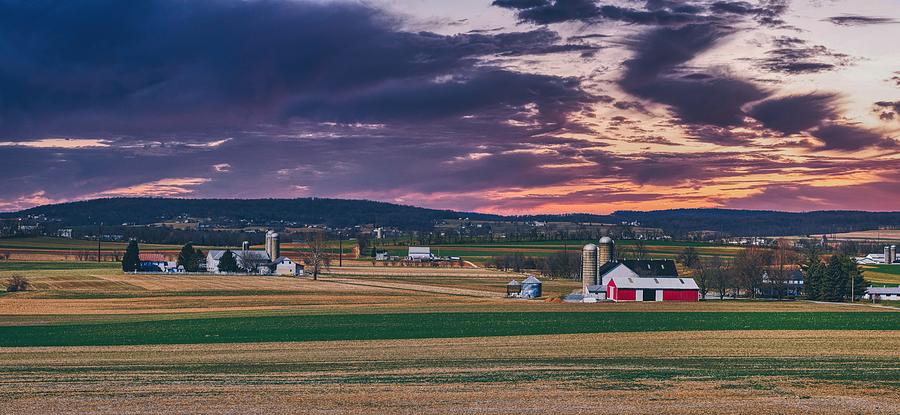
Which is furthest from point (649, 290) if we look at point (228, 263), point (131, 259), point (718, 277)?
point (131, 259)

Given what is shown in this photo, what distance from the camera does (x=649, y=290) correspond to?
91938 millimetres

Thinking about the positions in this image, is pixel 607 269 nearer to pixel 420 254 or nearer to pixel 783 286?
pixel 783 286

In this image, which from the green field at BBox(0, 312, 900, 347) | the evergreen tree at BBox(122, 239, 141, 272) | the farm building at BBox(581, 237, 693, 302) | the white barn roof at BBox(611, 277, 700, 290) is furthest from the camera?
→ the evergreen tree at BBox(122, 239, 141, 272)

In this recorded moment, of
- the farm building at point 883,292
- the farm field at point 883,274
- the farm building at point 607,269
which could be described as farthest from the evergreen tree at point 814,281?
the farm field at point 883,274

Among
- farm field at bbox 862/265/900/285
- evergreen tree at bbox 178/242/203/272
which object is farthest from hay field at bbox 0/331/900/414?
evergreen tree at bbox 178/242/203/272

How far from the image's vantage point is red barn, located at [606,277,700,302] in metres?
91.8

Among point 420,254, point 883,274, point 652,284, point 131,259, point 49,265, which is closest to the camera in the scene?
point 652,284

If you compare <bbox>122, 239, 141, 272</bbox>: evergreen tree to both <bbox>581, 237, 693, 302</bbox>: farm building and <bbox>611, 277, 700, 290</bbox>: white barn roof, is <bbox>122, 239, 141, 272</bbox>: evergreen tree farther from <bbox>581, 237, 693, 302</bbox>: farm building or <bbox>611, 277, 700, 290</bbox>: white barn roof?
<bbox>611, 277, 700, 290</bbox>: white barn roof

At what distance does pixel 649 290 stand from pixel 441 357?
188ft

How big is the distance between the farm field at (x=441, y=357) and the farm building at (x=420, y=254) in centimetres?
9924

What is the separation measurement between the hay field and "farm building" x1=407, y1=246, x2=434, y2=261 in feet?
440

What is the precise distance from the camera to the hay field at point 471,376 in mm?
25031

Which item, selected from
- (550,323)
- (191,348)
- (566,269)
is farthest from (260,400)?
(566,269)

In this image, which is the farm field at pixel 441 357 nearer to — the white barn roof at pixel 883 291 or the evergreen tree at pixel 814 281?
the evergreen tree at pixel 814 281
